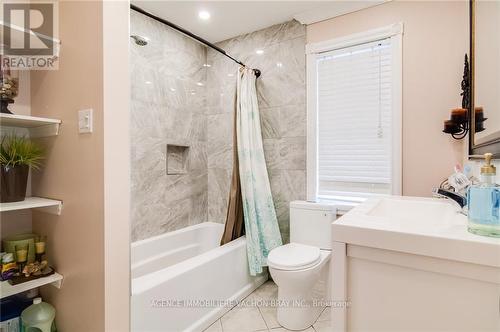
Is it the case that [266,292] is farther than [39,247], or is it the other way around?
[266,292]

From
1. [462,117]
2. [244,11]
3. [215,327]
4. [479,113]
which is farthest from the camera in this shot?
[244,11]

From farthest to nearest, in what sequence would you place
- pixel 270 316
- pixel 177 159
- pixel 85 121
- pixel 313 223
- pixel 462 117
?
pixel 177 159, pixel 313 223, pixel 270 316, pixel 462 117, pixel 85 121

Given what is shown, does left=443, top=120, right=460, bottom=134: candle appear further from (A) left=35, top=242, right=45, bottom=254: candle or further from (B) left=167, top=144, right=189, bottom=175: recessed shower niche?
(A) left=35, top=242, right=45, bottom=254: candle

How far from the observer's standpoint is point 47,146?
1.45 meters

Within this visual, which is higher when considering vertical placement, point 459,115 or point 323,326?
point 459,115

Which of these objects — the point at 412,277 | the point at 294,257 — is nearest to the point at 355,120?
the point at 294,257

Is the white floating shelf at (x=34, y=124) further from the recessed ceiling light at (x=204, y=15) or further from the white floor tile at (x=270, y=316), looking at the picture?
the white floor tile at (x=270, y=316)

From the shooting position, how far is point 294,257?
6.09 feet

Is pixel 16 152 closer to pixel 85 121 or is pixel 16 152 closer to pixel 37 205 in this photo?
pixel 37 205

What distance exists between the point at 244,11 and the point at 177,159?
153cm

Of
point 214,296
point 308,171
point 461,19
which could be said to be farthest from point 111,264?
point 461,19

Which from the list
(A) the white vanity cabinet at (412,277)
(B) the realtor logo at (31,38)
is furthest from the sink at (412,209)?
(B) the realtor logo at (31,38)

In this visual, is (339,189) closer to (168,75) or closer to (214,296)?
(214,296)

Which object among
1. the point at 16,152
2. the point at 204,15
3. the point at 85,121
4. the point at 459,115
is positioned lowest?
the point at 16,152
